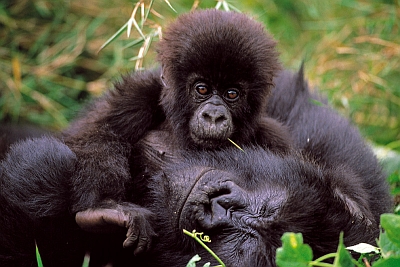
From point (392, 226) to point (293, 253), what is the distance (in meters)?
0.34

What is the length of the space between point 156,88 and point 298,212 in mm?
1310

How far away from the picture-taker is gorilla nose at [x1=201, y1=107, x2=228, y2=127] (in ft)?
9.55

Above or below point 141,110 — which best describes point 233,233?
below

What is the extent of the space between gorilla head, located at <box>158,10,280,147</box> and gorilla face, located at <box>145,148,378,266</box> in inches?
17.1

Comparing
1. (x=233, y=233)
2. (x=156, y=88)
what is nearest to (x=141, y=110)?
(x=156, y=88)

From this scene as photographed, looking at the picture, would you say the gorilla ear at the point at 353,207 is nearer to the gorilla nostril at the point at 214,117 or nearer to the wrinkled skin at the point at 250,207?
the wrinkled skin at the point at 250,207

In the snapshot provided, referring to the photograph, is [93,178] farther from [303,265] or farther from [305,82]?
[305,82]

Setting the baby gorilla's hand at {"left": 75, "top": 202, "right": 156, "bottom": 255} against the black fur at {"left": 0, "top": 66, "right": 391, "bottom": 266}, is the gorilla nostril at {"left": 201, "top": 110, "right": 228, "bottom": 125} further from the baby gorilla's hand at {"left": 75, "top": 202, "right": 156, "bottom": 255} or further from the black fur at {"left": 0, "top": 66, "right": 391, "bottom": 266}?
the baby gorilla's hand at {"left": 75, "top": 202, "right": 156, "bottom": 255}

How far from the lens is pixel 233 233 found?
2.28 metres

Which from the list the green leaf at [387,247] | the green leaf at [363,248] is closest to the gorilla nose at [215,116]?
the green leaf at [363,248]

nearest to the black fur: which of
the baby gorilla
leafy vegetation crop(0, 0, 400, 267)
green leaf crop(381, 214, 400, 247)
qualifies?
the baby gorilla

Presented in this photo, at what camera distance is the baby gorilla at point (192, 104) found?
287cm

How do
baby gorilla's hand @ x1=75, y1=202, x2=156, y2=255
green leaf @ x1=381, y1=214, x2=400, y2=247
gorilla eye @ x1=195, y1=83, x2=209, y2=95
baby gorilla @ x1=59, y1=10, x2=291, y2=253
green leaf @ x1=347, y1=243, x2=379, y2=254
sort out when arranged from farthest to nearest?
gorilla eye @ x1=195, y1=83, x2=209, y2=95 → baby gorilla @ x1=59, y1=10, x2=291, y2=253 → baby gorilla's hand @ x1=75, y1=202, x2=156, y2=255 → green leaf @ x1=347, y1=243, x2=379, y2=254 → green leaf @ x1=381, y1=214, x2=400, y2=247

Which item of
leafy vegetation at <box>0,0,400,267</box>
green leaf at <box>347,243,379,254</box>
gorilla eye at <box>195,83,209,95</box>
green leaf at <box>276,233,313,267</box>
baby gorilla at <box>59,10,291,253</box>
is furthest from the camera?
leafy vegetation at <box>0,0,400,267</box>
